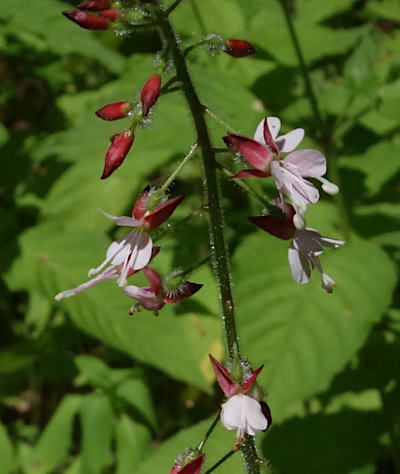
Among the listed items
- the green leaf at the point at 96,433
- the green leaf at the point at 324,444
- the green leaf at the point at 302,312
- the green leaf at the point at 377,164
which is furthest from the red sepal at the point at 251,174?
the green leaf at the point at 377,164

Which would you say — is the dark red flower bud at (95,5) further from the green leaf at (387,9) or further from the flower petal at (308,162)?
the green leaf at (387,9)

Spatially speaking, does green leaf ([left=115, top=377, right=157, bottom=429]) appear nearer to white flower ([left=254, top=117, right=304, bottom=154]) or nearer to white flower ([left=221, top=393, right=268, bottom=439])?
white flower ([left=221, top=393, right=268, bottom=439])

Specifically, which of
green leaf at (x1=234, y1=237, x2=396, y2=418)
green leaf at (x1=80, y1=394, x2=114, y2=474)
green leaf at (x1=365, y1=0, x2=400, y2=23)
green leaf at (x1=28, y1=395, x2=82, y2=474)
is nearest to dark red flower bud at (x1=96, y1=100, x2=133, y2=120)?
green leaf at (x1=234, y1=237, x2=396, y2=418)

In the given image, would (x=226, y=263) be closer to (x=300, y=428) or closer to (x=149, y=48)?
(x=300, y=428)

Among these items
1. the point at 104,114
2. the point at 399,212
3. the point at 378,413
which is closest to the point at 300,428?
the point at 378,413

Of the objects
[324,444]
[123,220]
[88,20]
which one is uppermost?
[88,20]

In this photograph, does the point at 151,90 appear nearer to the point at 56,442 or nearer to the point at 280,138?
the point at 280,138

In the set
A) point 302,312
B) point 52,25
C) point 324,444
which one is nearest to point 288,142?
point 302,312
